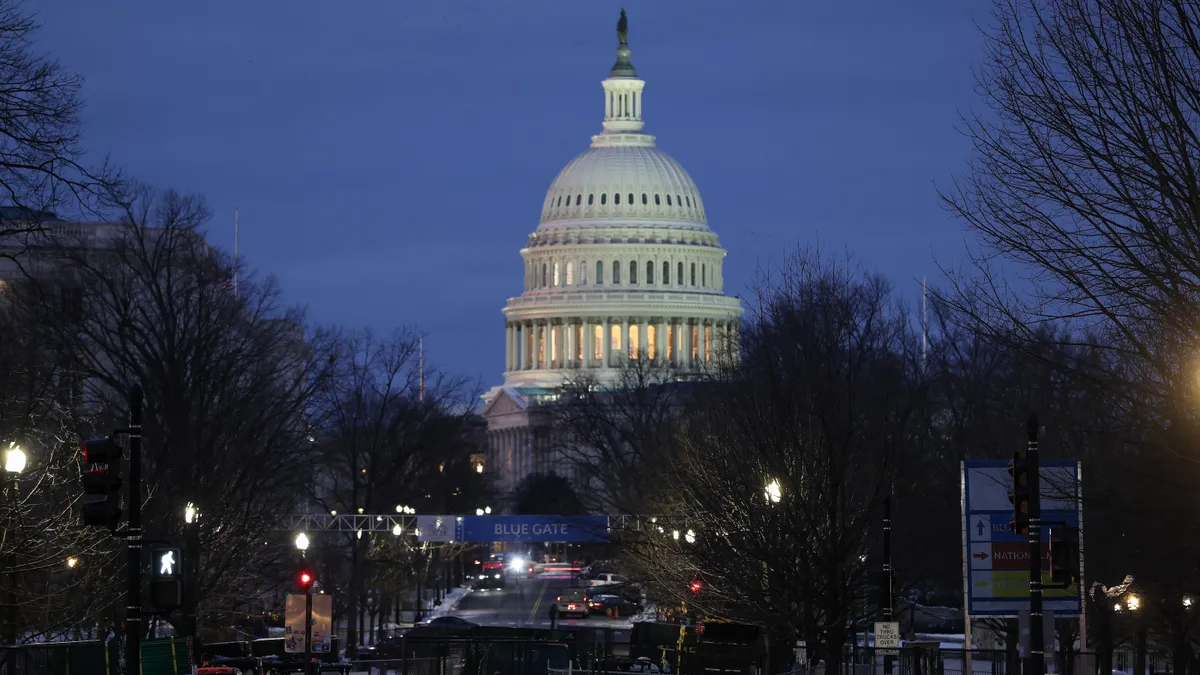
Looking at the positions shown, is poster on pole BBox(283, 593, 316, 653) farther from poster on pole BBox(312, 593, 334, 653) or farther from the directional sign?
the directional sign

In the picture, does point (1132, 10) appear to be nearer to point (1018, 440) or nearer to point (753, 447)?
point (753, 447)

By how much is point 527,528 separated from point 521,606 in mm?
3616

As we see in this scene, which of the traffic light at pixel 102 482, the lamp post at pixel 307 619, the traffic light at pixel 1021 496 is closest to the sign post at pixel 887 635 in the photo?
the traffic light at pixel 1021 496

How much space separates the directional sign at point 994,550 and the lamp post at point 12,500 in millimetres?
12574

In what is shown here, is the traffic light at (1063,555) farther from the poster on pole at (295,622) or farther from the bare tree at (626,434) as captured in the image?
the bare tree at (626,434)

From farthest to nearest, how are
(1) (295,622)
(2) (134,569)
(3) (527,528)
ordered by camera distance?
(3) (527,528), (1) (295,622), (2) (134,569)

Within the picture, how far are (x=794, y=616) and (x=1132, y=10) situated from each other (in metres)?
19.3

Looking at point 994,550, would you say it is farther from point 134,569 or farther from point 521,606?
point 521,606

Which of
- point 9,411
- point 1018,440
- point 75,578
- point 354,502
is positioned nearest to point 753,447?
point 75,578

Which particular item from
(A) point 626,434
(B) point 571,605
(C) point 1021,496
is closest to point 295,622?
(C) point 1021,496

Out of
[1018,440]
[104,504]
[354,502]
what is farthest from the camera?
[354,502]

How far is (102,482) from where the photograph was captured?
24234 millimetres

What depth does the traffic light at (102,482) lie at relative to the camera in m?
24.0

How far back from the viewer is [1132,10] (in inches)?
957
